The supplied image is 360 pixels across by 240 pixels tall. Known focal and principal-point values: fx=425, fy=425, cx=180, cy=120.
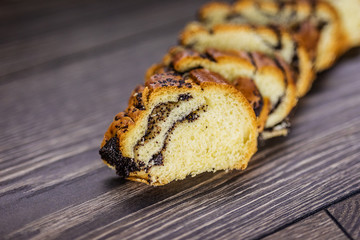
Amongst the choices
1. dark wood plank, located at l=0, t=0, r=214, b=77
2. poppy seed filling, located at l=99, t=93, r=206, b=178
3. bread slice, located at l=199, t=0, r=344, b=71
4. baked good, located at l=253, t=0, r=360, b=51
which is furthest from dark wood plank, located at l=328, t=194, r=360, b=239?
dark wood plank, located at l=0, t=0, r=214, b=77

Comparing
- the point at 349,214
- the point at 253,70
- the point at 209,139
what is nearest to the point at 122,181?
the point at 209,139

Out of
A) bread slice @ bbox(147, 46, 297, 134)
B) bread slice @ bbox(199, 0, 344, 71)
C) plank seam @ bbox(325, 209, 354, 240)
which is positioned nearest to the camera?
plank seam @ bbox(325, 209, 354, 240)

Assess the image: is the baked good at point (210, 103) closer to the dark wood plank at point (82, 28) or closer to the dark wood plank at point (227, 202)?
the dark wood plank at point (227, 202)

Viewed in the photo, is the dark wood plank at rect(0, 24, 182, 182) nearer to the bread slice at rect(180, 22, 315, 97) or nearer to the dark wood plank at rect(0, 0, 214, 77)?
the dark wood plank at rect(0, 0, 214, 77)

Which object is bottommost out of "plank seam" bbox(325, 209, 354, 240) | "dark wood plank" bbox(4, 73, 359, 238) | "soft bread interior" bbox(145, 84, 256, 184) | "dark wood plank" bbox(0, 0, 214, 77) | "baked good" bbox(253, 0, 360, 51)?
"plank seam" bbox(325, 209, 354, 240)

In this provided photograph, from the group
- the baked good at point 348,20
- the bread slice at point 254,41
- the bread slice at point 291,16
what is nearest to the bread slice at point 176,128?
the bread slice at point 254,41

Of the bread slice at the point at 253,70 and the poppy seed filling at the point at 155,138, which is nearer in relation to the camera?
A: the poppy seed filling at the point at 155,138

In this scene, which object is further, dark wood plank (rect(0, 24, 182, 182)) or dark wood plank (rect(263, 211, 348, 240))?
dark wood plank (rect(0, 24, 182, 182))

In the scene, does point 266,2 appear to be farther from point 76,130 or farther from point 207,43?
point 76,130
